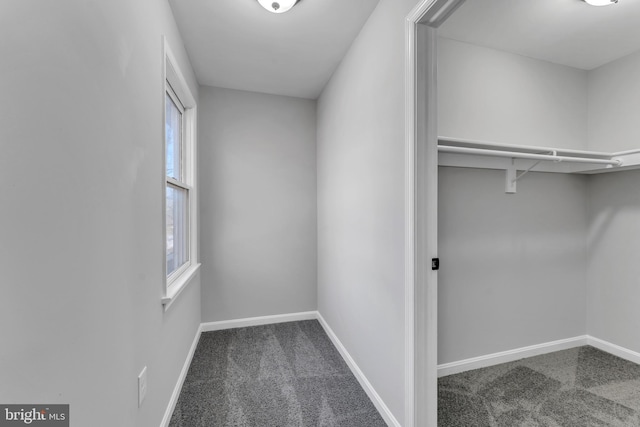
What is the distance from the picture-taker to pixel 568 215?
92.0 inches

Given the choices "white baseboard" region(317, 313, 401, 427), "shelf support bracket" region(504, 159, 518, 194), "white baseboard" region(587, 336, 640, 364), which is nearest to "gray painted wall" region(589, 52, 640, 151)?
"shelf support bracket" region(504, 159, 518, 194)

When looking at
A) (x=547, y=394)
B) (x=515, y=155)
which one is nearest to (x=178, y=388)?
(x=547, y=394)

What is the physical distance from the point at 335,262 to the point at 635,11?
262cm

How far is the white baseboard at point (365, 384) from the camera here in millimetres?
1522

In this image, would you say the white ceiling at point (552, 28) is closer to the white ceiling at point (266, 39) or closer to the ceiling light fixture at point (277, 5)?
the white ceiling at point (266, 39)

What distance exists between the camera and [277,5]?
1605mm

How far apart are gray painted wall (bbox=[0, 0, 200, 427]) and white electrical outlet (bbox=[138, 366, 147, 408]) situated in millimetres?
39

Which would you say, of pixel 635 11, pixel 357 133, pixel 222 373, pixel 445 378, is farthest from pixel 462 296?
pixel 635 11

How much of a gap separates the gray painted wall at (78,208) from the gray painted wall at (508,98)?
6.23 feet

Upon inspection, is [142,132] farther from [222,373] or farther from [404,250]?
[222,373]

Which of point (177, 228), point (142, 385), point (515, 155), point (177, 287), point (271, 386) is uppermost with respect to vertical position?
point (515, 155)

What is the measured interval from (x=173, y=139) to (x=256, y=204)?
1012 millimetres

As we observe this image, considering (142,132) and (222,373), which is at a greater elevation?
(142,132)

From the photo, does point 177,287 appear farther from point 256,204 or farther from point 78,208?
point 256,204
